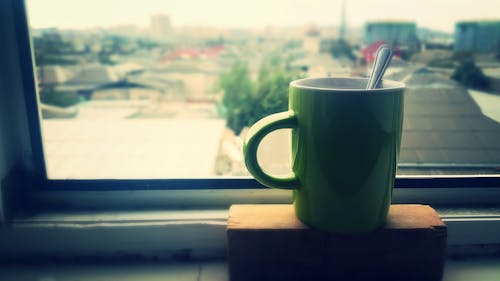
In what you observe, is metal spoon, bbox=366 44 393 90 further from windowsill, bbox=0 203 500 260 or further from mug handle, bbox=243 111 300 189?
windowsill, bbox=0 203 500 260

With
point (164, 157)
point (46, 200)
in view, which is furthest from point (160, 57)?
point (46, 200)

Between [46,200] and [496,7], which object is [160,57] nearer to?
[46,200]

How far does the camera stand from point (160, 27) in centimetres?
61

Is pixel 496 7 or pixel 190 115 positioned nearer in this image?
pixel 496 7

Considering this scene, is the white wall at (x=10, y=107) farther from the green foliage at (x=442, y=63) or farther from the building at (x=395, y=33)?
the green foliage at (x=442, y=63)

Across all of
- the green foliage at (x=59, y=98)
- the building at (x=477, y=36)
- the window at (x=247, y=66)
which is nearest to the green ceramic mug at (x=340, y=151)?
the window at (x=247, y=66)

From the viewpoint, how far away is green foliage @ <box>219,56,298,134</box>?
0.60 meters

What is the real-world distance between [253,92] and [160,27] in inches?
7.1

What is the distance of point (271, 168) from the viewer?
59 cm

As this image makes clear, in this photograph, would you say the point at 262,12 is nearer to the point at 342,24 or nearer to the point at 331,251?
the point at 342,24

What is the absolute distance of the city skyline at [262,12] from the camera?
57cm

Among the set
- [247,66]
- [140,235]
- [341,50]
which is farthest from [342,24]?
[140,235]

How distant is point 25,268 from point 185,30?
0.41 meters

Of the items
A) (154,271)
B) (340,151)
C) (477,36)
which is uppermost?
(477,36)
